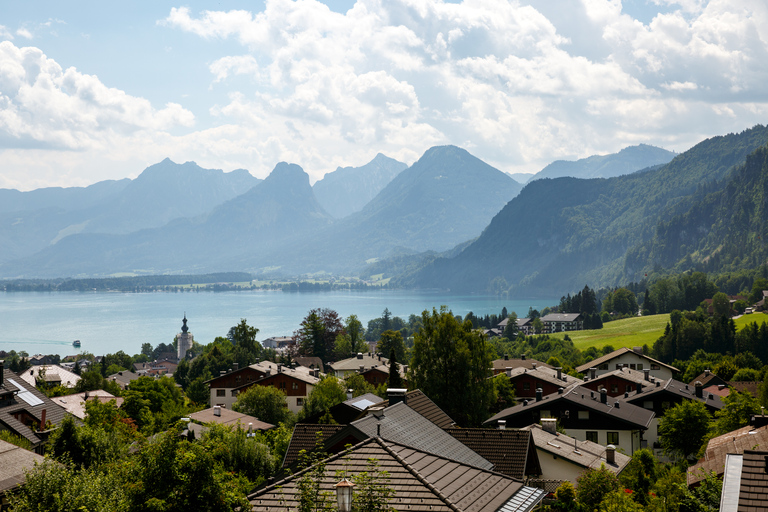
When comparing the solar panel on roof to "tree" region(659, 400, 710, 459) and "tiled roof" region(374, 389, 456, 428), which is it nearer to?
"tiled roof" region(374, 389, 456, 428)

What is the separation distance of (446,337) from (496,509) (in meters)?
30.5

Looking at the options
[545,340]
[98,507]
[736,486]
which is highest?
[736,486]

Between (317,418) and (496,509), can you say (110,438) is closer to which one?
(317,418)

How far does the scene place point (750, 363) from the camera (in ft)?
297

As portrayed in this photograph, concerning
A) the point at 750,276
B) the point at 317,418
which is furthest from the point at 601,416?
the point at 750,276

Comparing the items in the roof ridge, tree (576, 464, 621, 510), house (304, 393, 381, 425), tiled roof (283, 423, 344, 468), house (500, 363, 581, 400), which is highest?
the roof ridge

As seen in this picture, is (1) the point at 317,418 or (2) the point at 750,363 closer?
(1) the point at 317,418

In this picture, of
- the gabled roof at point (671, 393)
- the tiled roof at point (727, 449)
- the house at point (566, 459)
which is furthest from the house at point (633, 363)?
the tiled roof at point (727, 449)

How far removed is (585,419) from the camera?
140 ft

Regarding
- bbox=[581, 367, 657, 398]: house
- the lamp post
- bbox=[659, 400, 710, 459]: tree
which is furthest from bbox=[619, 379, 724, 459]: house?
the lamp post

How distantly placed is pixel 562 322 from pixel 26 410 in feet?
476

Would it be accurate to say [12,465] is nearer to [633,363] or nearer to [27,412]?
[27,412]

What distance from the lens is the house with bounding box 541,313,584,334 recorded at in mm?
164625

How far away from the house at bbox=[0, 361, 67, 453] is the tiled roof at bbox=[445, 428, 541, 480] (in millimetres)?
20904
